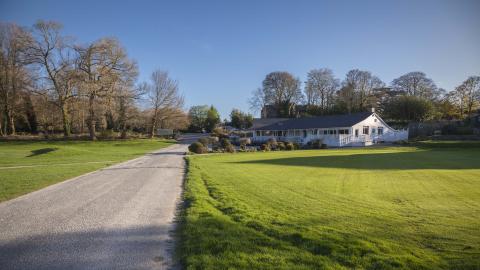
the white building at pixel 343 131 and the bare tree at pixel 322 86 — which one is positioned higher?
the bare tree at pixel 322 86

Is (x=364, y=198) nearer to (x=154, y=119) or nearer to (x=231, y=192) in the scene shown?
(x=231, y=192)

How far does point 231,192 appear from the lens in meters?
9.30

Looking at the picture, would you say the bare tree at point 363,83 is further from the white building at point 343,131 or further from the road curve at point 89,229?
the road curve at point 89,229

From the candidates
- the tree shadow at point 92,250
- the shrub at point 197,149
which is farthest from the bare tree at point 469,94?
the tree shadow at point 92,250

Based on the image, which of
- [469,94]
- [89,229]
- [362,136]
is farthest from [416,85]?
[89,229]

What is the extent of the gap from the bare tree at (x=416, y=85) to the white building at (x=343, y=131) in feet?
71.1

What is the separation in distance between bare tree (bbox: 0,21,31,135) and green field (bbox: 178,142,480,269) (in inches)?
1757

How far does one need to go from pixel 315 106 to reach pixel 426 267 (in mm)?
68692

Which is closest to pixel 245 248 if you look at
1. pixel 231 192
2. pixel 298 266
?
pixel 298 266

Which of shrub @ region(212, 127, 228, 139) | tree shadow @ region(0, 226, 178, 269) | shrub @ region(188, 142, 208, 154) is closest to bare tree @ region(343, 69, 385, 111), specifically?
shrub @ region(212, 127, 228, 139)

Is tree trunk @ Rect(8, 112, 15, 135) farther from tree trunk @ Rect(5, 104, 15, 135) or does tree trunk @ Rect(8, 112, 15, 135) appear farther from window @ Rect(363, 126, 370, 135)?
window @ Rect(363, 126, 370, 135)

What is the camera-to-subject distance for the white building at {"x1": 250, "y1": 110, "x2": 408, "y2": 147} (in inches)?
1602

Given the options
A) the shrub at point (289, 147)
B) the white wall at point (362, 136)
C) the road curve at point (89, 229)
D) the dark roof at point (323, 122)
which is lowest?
the road curve at point (89, 229)

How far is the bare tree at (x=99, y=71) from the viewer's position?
146ft
